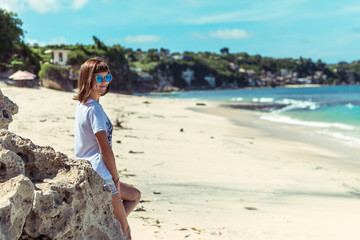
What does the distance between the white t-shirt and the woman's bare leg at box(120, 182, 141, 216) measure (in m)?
0.39

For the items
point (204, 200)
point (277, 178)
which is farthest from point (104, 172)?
point (277, 178)

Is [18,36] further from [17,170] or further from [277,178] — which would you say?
[17,170]

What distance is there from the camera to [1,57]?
35.8 metres

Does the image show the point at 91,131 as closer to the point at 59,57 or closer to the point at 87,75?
the point at 87,75

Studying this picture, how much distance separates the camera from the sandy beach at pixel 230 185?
4320mm

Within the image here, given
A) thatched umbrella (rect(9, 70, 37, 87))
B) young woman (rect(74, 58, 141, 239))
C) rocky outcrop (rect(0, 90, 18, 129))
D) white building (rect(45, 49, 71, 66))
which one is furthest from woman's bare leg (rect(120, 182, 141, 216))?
white building (rect(45, 49, 71, 66))

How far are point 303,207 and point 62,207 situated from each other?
165 inches

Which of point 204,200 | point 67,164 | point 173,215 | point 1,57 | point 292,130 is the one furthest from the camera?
point 1,57

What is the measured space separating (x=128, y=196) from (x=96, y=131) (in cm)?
71

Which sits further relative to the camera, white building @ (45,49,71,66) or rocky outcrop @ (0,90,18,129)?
white building @ (45,49,71,66)

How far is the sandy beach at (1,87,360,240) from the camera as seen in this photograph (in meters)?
4.32

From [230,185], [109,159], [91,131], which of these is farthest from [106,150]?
[230,185]

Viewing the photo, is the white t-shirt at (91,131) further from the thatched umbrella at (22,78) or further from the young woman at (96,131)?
the thatched umbrella at (22,78)

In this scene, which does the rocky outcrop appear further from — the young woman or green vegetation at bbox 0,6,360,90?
green vegetation at bbox 0,6,360,90
